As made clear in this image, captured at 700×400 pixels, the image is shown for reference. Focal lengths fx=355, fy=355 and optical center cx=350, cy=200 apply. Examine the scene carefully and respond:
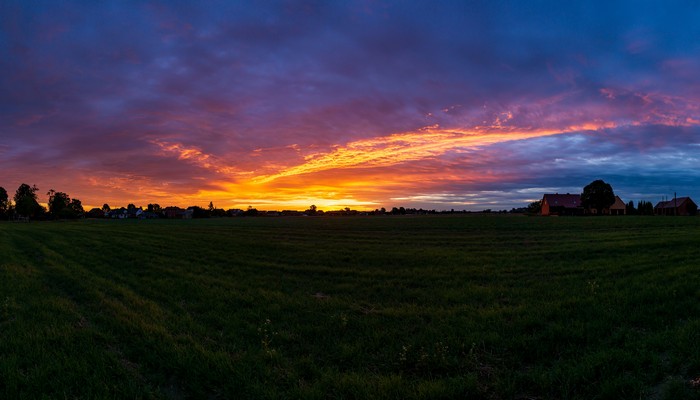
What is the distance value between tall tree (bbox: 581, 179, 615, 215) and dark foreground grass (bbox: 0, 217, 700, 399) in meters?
99.9

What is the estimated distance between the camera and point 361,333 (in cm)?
829

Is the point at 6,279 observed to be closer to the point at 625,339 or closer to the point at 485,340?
the point at 485,340

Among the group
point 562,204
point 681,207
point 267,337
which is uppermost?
point 562,204

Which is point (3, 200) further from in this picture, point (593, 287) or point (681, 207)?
point (681, 207)

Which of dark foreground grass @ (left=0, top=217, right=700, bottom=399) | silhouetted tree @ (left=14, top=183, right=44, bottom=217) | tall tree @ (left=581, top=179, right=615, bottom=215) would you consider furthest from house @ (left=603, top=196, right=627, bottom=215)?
silhouetted tree @ (left=14, top=183, right=44, bottom=217)

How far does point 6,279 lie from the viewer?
14.4 metres

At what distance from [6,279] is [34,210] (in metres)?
158


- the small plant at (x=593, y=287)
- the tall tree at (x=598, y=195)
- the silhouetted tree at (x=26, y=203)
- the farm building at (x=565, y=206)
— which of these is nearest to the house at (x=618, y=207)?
the farm building at (x=565, y=206)

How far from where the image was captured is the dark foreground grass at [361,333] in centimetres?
575

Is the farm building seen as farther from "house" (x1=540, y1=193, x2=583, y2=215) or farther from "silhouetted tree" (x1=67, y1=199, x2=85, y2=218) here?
"silhouetted tree" (x1=67, y1=199, x2=85, y2=218)

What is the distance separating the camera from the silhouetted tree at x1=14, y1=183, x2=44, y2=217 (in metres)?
129

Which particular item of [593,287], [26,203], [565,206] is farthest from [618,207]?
[26,203]

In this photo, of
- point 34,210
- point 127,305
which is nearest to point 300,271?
point 127,305

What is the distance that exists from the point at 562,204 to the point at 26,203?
18636 centimetres
